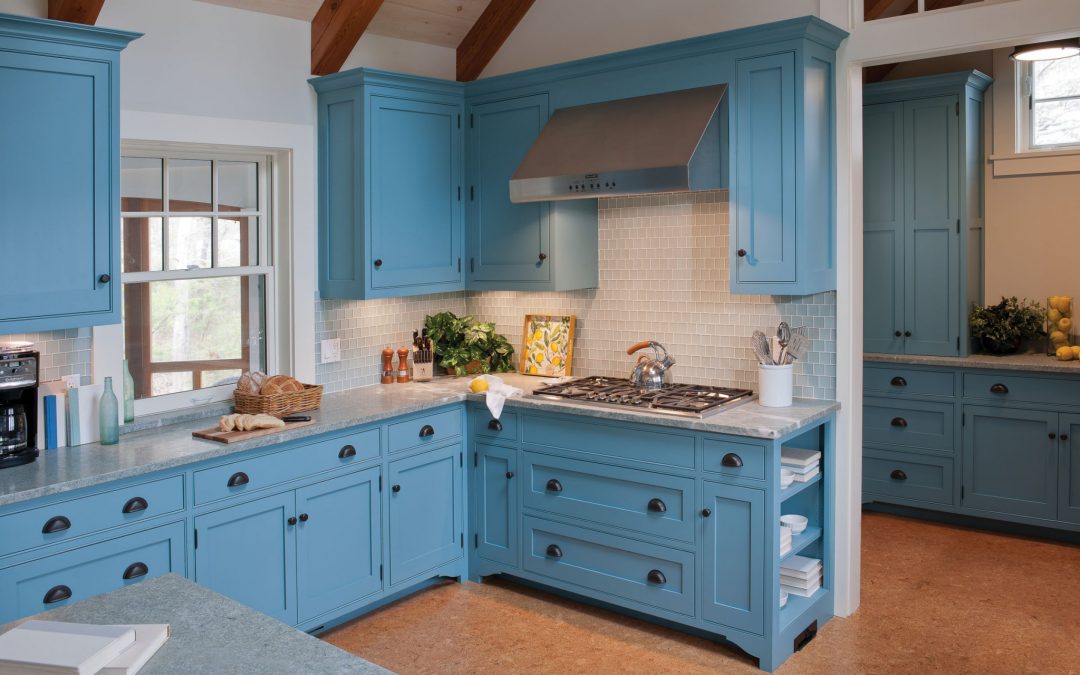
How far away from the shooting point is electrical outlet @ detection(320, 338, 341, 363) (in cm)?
466

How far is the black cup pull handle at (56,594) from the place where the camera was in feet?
9.91

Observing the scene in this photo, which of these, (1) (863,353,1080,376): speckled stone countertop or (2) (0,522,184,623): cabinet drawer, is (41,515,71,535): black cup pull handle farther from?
(1) (863,353,1080,376): speckled stone countertop

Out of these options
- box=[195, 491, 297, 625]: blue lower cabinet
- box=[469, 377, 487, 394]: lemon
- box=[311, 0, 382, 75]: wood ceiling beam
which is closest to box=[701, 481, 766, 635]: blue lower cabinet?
box=[469, 377, 487, 394]: lemon

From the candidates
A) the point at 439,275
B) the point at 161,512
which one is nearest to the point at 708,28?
the point at 439,275

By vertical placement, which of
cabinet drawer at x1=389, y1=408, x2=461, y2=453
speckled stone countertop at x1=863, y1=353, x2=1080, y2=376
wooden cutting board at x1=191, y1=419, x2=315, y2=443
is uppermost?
speckled stone countertop at x1=863, y1=353, x2=1080, y2=376

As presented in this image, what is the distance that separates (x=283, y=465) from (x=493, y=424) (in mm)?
1088

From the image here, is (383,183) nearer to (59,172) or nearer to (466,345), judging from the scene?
(466,345)

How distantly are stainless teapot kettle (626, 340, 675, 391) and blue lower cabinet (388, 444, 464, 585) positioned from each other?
3.00 feet

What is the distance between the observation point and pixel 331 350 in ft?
15.4

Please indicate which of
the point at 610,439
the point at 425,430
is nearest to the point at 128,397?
the point at 425,430

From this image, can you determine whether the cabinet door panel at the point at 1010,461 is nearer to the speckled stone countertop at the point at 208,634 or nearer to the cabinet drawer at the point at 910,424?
the cabinet drawer at the point at 910,424

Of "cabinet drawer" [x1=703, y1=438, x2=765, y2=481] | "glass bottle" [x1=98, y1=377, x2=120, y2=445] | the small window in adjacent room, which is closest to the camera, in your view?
"glass bottle" [x1=98, y1=377, x2=120, y2=445]

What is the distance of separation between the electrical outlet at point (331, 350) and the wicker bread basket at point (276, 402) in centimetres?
48

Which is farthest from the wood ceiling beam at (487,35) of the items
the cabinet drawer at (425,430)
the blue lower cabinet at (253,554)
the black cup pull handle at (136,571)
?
the black cup pull handle at (136,571)
